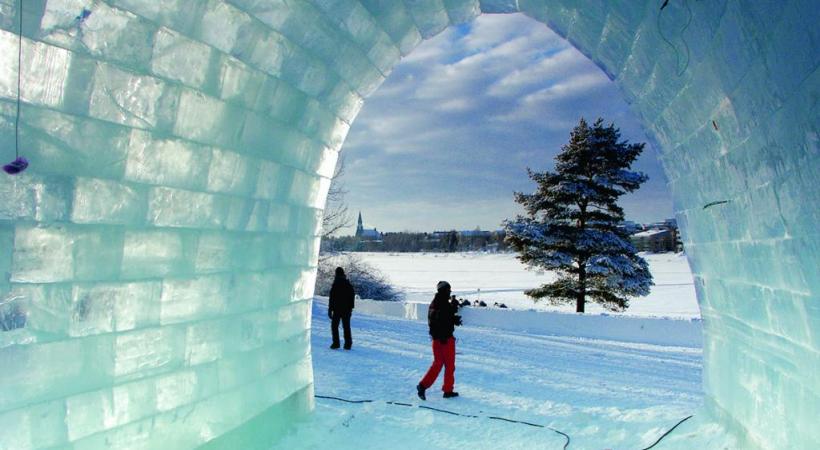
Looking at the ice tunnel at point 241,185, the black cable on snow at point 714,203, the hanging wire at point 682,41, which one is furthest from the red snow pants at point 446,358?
the hanging wire at point 682,41

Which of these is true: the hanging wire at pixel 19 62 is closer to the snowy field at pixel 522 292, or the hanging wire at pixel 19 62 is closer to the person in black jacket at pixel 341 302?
the person in black jacket at pixel 341 302

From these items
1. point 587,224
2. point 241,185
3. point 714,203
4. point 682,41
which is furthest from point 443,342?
point 587,224

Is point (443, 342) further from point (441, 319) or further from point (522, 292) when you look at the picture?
point (522, 292)

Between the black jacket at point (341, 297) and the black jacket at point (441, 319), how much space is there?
3.09 m

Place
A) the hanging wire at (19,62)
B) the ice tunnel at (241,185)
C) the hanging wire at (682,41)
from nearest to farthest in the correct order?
the hanging wire at (19,62), the ice tunnel at (241,185), the hanging wire at (682,41)

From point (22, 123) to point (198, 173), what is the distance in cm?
119

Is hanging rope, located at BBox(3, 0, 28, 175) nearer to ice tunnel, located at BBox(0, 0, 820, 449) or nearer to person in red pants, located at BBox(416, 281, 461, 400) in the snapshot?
ice tunnel, located at BBox(0, 0, 820, 449)

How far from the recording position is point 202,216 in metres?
3.74

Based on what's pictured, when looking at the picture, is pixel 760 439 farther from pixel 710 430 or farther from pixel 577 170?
pixel 577 170

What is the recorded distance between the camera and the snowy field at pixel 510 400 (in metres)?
4.94

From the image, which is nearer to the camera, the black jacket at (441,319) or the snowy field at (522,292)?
the black jacket at (441,319)

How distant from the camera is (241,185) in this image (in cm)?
408

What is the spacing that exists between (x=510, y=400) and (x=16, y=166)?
5.56 m

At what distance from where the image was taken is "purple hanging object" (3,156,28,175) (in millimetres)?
2416
